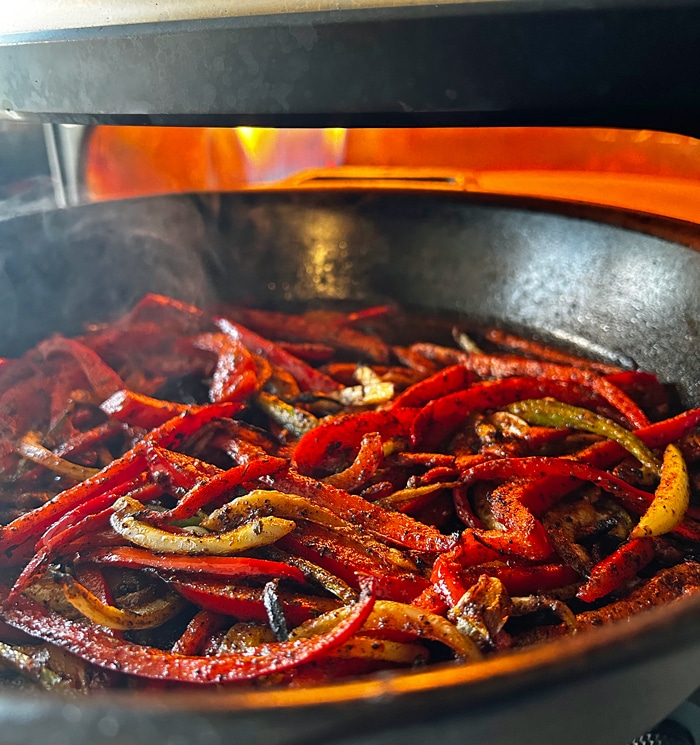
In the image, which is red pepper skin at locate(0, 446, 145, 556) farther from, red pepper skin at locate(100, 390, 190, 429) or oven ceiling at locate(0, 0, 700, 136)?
oven ceiling at locate(0, 0, 700, 136)

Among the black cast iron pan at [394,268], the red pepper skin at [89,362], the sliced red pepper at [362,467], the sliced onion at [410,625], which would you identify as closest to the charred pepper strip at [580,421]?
the black cast iron pan at [394,268]

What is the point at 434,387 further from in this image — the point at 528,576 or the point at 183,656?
the point at 183,656

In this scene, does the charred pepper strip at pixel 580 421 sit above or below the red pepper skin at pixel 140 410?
above

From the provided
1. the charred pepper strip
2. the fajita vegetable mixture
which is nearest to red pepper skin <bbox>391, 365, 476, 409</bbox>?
the fajita vegetable mixture

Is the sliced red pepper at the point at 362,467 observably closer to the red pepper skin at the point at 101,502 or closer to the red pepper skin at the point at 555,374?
the red pepper skin at the point at 101,502

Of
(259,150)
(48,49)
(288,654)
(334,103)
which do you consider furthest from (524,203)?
(259,150)

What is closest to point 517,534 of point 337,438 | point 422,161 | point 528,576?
point 528,576
